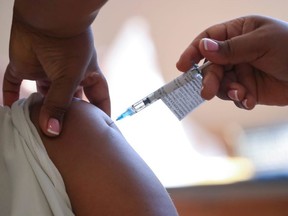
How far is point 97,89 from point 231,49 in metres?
0.32

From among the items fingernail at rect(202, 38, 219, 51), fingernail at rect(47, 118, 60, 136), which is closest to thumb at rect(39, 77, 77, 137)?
fingernail at rect(47, 118, 60, 136)

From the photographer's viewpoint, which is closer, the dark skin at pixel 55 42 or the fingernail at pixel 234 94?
the dark skin at pixel 55 42

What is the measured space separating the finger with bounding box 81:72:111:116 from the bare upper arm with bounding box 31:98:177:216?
0.20 meters

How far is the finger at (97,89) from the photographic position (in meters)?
0.81

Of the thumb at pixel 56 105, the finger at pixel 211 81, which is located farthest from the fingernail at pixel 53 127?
the finger at pixel 211 81

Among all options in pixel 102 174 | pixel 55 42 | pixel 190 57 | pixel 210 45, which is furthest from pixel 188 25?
pixel 102 174

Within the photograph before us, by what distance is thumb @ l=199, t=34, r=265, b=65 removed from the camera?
0.70 metres

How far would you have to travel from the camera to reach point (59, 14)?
589mm

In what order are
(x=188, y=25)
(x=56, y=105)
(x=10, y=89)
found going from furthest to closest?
(x=188, y=25) < (x=10, y=89) < (x=56, y=105)

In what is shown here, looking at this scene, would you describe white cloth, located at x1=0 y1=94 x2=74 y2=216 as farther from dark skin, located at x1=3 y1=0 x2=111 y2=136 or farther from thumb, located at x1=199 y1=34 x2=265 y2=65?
thumb, located at x1=199 y1=34 x2=265 y2=65

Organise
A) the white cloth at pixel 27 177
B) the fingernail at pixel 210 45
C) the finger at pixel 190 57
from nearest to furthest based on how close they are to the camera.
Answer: the white cloth at pixel 27 177, the fingernail at pixel 210 45, the finger at pixel 190 57

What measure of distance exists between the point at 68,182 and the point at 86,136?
8 centimetres

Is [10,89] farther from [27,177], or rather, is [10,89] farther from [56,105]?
[27,177]

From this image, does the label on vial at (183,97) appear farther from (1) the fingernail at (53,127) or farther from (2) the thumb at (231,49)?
(1) the fingernail at (53,127)
